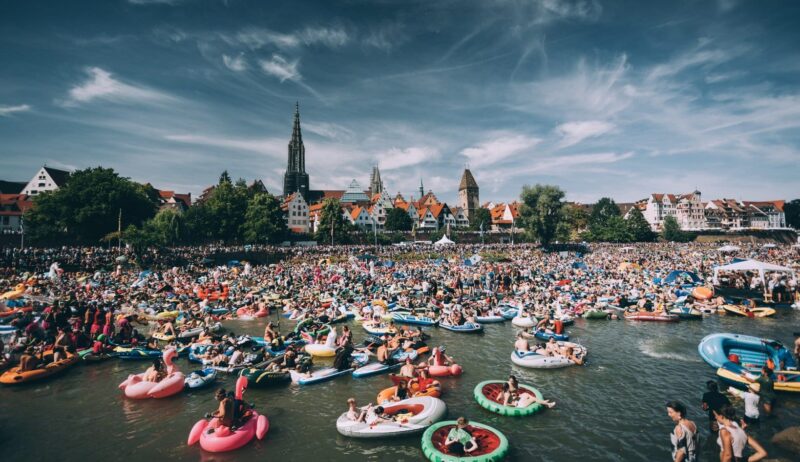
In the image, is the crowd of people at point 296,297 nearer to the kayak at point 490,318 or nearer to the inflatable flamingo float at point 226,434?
the kayak at point 490,318

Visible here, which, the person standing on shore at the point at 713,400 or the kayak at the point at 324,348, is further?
the kayak at the point at 324,348

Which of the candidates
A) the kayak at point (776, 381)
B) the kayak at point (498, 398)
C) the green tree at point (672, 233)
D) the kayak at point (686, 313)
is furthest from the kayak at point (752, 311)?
the green tree at point (672, 233)

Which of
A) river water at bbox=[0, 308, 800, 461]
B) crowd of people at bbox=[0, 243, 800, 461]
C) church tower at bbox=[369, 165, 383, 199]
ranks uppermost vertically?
church tower at bbox=[369, 165, 383, 199]

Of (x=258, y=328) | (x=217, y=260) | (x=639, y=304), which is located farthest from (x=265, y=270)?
(x=639, y=304)

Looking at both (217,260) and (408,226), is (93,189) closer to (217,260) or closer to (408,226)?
(217,260)

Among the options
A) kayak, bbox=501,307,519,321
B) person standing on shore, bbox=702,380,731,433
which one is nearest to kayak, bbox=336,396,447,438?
person standing on shore, bbox=702,380,731,433

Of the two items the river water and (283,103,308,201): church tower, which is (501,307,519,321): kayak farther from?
(283,103,308,201): church tower
